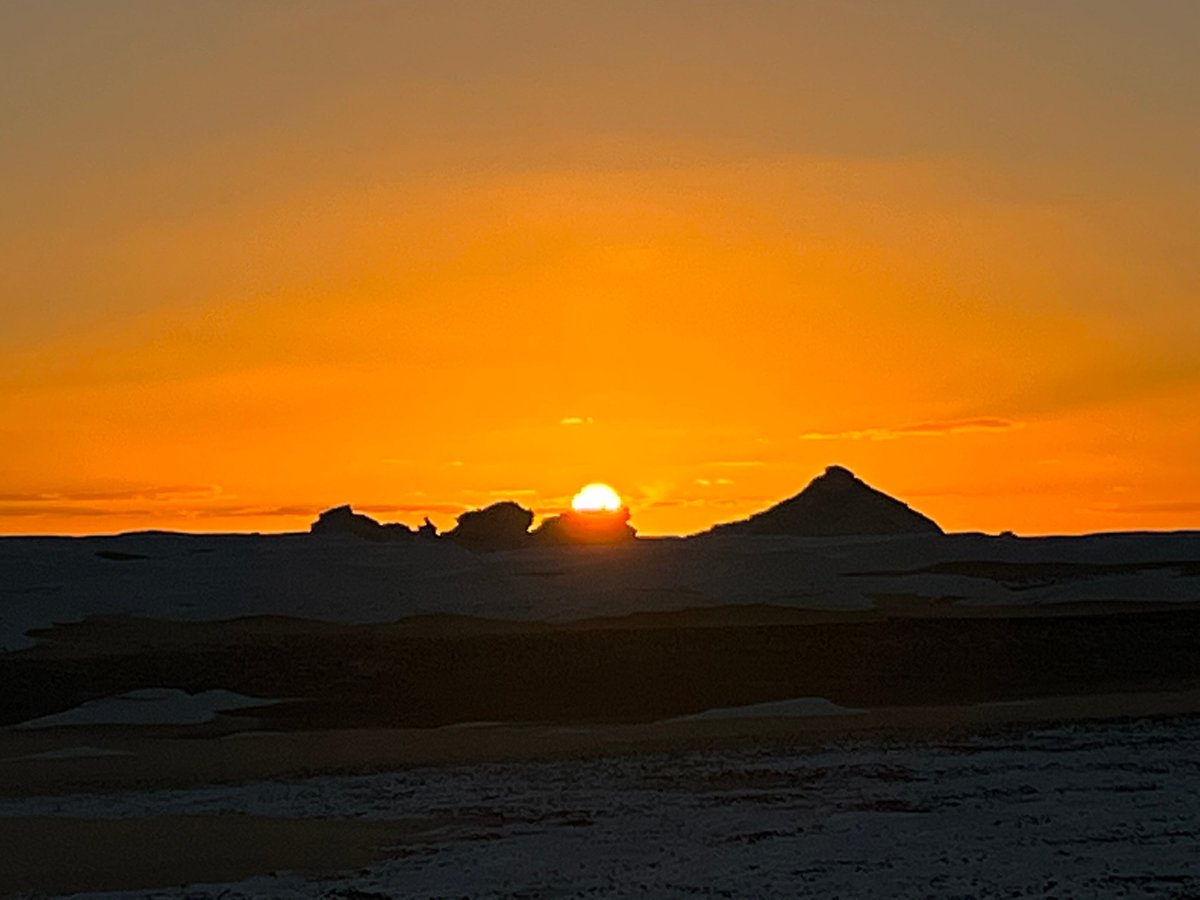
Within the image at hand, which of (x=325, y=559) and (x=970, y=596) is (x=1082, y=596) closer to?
(x=970, y=596)

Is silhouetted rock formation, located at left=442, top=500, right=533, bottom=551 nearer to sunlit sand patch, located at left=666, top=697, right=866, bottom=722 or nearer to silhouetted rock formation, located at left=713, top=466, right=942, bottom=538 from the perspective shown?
silhouetted rock formation, located at left=713, top=466, right=942, bottom=538

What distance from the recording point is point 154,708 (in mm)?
29375

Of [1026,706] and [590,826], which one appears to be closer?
[590,826]

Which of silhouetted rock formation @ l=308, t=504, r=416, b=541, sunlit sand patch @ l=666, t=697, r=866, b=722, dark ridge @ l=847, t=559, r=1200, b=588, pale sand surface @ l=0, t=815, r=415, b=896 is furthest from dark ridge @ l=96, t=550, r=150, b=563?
pale sand surface @ l=0, t=815, r=415, b=896

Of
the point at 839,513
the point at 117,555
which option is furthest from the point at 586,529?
the point at 117,555

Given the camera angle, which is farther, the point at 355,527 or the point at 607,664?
the point at 355,527

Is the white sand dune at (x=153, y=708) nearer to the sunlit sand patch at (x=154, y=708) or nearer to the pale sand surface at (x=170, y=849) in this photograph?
the sunlit sand patch at (x=154, y=708)

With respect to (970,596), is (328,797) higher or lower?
lower

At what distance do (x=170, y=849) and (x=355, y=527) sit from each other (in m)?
48.5

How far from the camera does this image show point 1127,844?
50.2ft

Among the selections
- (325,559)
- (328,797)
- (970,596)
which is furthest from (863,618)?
(328,797)

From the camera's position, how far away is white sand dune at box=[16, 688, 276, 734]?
28.4 metres

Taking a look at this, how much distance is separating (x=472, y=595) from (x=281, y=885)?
30.6 meters

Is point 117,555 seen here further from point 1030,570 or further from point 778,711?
point 778,711
